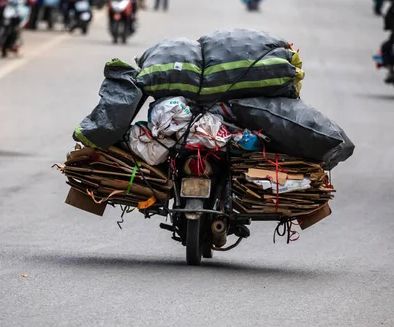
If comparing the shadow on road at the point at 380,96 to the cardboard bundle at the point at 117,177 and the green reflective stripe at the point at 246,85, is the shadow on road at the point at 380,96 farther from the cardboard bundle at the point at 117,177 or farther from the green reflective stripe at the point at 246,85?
the cardboard bundle at the point at 117,177

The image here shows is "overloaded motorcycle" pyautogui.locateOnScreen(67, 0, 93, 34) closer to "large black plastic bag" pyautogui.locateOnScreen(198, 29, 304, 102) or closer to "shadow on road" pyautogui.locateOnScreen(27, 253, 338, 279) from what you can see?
"shadow on road" pyautogui.locateOnScreen(27, 253, 338, 279)

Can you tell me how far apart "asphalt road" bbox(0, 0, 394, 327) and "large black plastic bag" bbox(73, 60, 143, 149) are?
2.60ft

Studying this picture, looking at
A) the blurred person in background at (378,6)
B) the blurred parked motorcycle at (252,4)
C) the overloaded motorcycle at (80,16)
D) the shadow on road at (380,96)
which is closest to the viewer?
the shadow on road at (380,96)

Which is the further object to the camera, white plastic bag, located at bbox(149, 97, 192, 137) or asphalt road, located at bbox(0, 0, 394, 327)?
white plastic bag, located at bbox(149, 97, 192, 137)

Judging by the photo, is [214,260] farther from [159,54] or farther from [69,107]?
[69,107]

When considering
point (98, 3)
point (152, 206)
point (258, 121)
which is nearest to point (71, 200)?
point (152, 206)

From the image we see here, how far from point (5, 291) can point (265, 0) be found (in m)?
49.7

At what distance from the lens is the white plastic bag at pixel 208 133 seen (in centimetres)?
923

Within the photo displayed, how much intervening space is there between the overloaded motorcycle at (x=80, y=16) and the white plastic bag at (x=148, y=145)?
25240 millimetres

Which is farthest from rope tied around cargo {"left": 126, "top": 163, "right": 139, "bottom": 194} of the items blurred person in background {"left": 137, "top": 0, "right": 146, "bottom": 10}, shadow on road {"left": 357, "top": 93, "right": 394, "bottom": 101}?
blurred person in background {"left": 137, "top": 0, "right": 146, "bottom": 10}

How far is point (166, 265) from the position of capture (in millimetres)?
9391

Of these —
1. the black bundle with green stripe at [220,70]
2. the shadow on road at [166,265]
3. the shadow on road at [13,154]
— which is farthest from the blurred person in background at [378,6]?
the black bundle with green stripe at [220,70]

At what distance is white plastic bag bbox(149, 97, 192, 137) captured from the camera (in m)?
9.23

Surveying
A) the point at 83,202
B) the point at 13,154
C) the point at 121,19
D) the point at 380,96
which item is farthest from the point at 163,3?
the point at 83,202
